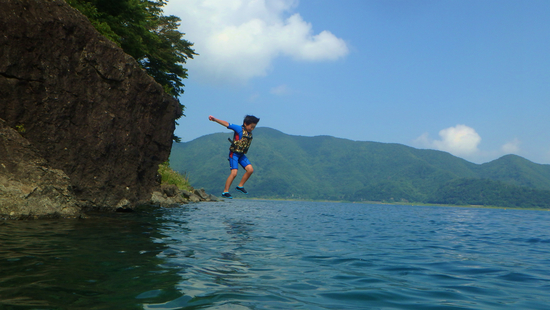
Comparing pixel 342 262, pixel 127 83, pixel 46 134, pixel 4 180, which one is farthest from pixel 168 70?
pixel 342 262

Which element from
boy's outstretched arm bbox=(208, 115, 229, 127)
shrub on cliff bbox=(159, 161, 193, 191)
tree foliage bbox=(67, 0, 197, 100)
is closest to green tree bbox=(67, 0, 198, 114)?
tree foliage bbox=(67, 0, 197, 100)

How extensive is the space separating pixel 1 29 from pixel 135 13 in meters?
13.3

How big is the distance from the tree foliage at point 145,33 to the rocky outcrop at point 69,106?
6047 mm

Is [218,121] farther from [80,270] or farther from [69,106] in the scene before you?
[80,270]

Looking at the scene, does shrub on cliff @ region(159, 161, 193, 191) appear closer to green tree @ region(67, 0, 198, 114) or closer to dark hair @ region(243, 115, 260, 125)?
green tree @ region(67, 0, 198, 114)

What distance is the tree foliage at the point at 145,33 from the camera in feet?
59.6

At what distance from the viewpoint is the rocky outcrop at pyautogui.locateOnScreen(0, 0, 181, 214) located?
9.20 metres

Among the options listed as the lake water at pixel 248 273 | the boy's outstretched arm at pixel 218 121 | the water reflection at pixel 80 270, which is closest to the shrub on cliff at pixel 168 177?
the boy's outstretched arm at pixel 218 121

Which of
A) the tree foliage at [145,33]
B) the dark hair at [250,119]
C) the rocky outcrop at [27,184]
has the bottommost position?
the rocky outcrop at [27,184]

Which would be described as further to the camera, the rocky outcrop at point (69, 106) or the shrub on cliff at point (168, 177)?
the shrub on cliff at point (168, 177)

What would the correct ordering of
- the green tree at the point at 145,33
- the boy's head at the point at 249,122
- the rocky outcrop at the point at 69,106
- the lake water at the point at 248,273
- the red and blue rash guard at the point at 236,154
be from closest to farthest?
the lake water at the point at 248,273, the rocky outcrop at the point at 69,106, the red and blue rash guard at the point at 236,154, the boy's head at the point at 249,122, the green tree at the point at 145,33

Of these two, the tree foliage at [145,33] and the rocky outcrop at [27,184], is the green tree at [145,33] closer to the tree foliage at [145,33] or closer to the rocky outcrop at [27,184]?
the tree foliage at [145,33]

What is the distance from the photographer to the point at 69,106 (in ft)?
34.1

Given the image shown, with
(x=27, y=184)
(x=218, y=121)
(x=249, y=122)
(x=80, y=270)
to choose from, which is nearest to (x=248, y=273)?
(x=80, y=270)
